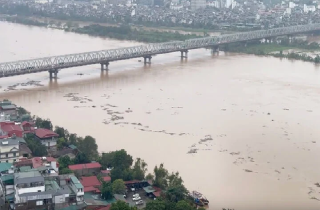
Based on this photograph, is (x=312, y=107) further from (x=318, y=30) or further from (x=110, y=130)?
(x=318, y=30)

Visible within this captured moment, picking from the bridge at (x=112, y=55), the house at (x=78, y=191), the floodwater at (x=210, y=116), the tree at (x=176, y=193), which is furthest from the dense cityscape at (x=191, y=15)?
the house at (x=78, y=191)

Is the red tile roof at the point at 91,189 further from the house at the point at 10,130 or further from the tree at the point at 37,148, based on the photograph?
the house at the point at 10,130

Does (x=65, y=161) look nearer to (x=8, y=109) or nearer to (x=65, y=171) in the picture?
(x=65, y=171)

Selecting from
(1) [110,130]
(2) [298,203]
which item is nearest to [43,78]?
(1) [110,130]

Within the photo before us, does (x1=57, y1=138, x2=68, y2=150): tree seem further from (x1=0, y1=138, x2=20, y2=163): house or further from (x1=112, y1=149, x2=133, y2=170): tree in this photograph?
(x1=112, y1=149, x2=133, y2=170): tree

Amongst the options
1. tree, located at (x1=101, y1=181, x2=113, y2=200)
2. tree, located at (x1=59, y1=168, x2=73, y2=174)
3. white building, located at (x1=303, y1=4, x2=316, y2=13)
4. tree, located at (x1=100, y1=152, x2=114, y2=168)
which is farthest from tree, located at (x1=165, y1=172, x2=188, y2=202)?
white building, located at (x1=303, y1=4, x2=316, y2=13)

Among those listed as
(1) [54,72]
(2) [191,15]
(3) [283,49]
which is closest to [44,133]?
(1) [54,72]
